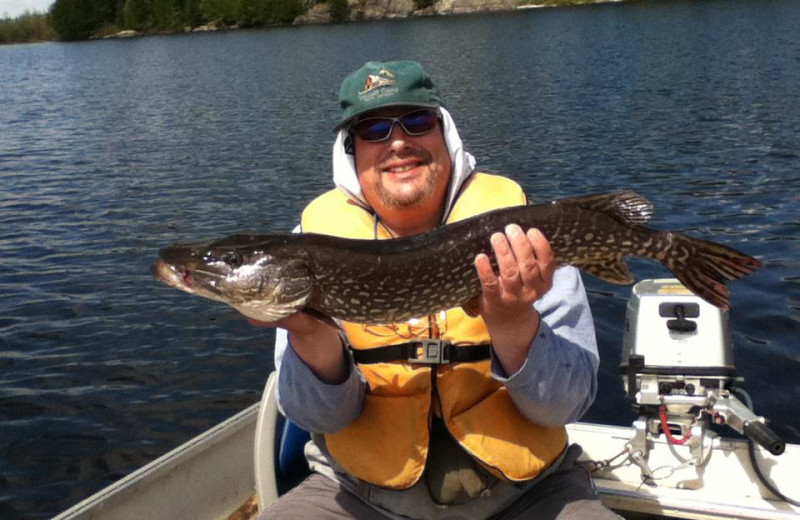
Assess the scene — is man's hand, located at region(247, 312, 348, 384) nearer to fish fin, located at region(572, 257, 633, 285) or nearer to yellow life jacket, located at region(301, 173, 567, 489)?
yellow life jacket, located at region(301, 173, 567, 489)

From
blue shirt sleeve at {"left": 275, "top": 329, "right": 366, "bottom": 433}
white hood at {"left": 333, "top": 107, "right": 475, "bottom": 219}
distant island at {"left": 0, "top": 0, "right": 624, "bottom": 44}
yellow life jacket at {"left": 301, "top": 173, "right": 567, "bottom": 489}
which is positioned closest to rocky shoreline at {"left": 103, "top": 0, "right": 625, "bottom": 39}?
distant island at {"left": 0, "top": 0, "right": 624, "bottom": 44}

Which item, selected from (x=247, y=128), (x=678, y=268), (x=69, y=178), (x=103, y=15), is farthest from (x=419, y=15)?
(x=678, y=268)

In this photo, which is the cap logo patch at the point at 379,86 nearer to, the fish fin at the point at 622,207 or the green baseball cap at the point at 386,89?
the green baseball cap at the point at 386,89

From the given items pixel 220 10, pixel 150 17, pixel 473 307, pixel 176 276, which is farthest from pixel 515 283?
pixel 150 17

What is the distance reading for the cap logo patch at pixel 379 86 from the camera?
3285mm

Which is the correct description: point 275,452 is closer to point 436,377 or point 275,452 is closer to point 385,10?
point 436,377

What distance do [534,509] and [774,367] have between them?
4.64 meters

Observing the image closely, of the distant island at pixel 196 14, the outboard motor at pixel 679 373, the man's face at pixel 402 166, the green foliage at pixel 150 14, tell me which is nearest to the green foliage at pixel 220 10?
the distant island at pixel 196 14

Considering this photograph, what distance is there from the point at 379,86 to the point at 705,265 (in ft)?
4.77

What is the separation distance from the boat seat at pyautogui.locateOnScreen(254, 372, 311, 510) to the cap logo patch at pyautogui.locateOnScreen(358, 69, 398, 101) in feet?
4.19

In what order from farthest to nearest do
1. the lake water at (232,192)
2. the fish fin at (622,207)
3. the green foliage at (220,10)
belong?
the green foliage at (220,10) < the lake water at (232,192) < the fish fin at (622,207)

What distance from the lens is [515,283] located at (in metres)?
2.77

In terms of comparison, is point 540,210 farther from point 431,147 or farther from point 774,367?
point 774,367

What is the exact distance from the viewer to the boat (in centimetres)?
349
